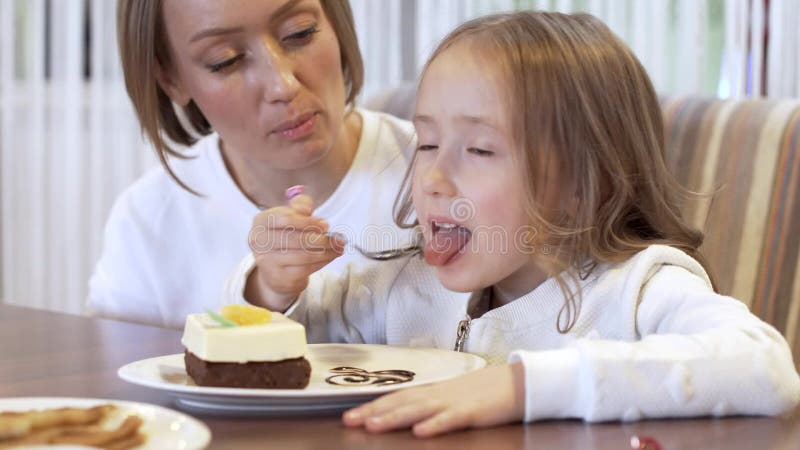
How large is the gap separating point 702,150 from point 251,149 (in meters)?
0.75

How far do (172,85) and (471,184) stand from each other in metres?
0.84

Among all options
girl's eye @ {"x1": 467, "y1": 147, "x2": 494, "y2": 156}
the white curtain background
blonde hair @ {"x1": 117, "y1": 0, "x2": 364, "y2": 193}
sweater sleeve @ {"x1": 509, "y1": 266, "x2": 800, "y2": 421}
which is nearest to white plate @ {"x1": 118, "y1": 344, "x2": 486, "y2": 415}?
sweater sleeve @ {"x1": 509, "y1": 266, "x2": 800, "y2": 421}

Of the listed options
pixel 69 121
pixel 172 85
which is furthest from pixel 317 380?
pixel 69 121

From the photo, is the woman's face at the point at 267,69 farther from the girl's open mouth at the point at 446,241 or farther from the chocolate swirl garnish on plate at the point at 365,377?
the chocolate swirl garnish on plate at the point at 365,377

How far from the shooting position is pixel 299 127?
176 cm

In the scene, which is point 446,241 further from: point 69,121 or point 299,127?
point 69,121

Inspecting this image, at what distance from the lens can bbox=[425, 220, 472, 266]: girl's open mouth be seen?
133 centimetres

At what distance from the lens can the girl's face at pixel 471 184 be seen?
4.28 feet

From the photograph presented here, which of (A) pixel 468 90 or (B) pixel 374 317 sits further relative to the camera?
(B) pixel 374 317

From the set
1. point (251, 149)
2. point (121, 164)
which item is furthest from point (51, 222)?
point (251, 149)

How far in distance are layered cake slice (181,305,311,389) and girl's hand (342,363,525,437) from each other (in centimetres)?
12

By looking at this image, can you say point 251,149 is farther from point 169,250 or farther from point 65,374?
point 65,374

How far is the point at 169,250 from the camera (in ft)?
6.97

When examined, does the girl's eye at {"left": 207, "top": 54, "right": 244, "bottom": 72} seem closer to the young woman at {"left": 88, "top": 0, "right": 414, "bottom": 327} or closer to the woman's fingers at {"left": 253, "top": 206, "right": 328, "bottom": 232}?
the young woman at {"left": 88, "top": 0, "right": 414, "bottom": 327}
